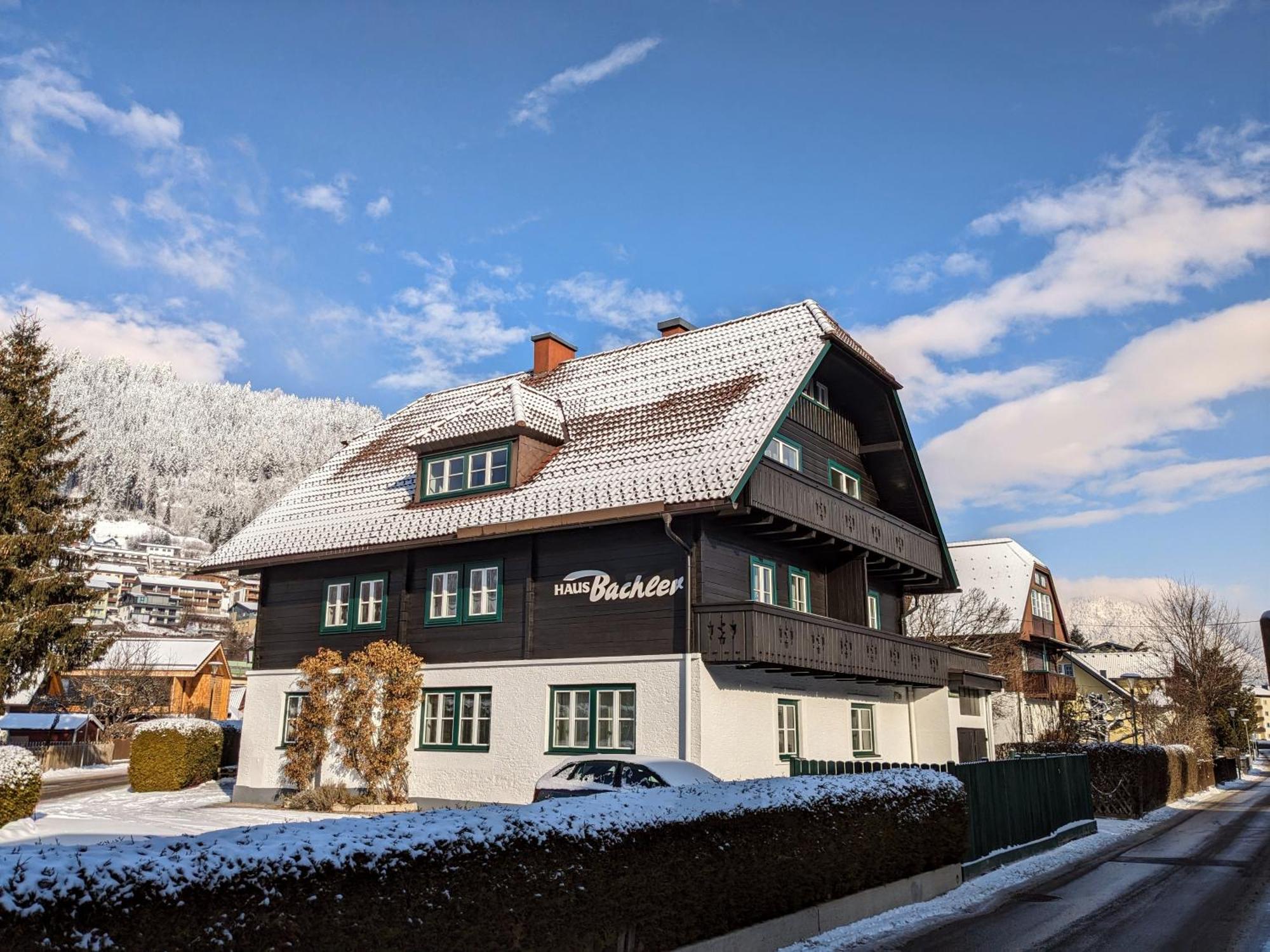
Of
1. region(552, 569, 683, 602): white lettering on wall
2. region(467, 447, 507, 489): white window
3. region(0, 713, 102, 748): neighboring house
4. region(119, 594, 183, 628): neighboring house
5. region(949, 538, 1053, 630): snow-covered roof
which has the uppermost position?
region(119, 594, 183, 628): neighboring house

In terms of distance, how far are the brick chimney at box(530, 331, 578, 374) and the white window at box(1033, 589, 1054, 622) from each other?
120ft

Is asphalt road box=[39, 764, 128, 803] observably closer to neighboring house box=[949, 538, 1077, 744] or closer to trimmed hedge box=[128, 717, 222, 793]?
trimmed hedge box=[128, 717, 222, 793]

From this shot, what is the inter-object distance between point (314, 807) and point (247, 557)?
796 cm

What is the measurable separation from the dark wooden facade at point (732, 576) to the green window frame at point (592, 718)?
34.1 inches

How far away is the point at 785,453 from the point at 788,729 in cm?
690

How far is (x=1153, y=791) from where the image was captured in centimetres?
3011

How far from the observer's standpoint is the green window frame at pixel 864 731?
26.5 meters

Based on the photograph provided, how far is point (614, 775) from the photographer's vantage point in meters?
17.0

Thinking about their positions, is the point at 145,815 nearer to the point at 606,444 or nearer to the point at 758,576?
the point at 606,444

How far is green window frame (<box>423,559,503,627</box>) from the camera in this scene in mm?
24469

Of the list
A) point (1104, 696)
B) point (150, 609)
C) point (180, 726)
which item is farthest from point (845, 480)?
point (150, 609)

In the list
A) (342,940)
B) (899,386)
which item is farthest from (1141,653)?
(342,940)

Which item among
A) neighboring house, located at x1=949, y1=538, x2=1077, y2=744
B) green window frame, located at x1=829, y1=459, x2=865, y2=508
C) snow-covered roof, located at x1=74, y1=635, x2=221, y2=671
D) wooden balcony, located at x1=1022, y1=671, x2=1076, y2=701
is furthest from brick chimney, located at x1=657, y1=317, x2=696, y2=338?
snow-covered roof, located at x1=74, y1=635, x2=221, y2=671

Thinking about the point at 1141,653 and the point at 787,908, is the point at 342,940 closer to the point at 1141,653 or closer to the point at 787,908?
the point at 787,908
